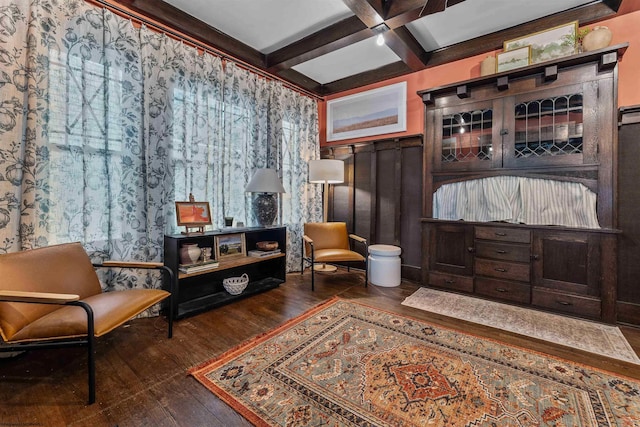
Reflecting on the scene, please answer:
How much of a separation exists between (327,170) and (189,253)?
2.13 meters

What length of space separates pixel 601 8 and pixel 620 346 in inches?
120

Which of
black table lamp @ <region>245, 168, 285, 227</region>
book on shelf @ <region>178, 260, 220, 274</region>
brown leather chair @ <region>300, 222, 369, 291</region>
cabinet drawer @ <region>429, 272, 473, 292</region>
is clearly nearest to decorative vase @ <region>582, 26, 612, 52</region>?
cabinet drawer @ <region>429, 272, 473, 292</region>

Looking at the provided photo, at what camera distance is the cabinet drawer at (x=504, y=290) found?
2.82 m

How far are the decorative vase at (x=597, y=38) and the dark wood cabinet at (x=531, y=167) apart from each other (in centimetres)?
21

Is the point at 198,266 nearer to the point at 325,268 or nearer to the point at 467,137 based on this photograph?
the point at 325,268

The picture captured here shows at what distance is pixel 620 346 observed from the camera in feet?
6.93

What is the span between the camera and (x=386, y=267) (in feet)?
11.5

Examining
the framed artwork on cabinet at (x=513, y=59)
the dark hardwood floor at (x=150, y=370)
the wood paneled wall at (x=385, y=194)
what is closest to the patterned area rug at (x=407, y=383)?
the dark hardwood floor at (x=150, y=370)

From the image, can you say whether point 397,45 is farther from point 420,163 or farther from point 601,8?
point 601,8

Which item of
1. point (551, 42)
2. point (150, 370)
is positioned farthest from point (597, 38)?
point (150, 370)

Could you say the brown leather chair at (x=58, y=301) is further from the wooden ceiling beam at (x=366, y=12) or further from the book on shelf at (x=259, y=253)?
the wooden ceiling beam at (x=366, y=12)

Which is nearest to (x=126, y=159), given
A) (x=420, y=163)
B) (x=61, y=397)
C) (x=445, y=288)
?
(x=61, y=397)

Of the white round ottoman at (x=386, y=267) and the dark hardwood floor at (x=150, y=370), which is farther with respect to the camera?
the white round ottoman at (x=386, y=267)

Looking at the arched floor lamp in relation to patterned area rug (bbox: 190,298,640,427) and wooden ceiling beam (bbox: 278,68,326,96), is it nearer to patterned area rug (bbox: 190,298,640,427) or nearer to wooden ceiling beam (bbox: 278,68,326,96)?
wooden ceiling beam (bbox: 278,68,326,96)
